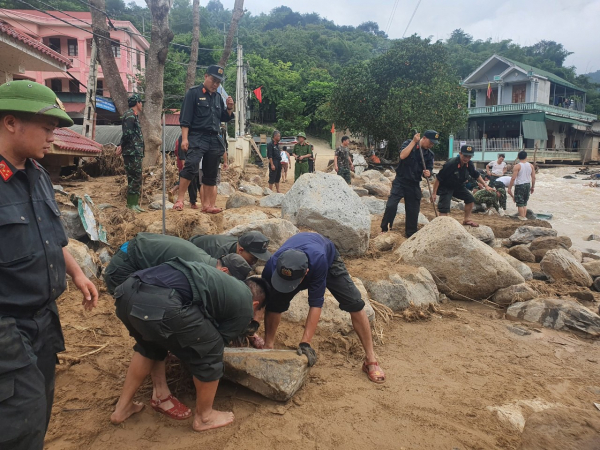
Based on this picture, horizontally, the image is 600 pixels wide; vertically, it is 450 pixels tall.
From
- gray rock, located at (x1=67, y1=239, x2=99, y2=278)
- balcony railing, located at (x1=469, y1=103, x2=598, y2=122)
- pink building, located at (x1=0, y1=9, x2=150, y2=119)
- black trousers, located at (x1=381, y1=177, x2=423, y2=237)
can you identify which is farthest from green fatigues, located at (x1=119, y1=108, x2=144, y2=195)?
balcony railing, located at (x1=469, y1=103, x2=598, y2=122)

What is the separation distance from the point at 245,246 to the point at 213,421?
4.03 ft

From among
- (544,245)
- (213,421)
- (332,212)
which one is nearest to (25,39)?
(332,212)

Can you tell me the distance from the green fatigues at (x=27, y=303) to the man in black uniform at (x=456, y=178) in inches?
251

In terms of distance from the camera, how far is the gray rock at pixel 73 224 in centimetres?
482

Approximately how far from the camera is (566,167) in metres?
25.4

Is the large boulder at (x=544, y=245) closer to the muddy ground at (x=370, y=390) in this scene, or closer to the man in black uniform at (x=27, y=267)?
the muddy ground at (x=370, y=390)

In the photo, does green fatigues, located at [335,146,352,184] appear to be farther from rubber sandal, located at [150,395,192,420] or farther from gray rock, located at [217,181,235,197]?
rubber sandal, located at [150,395,192,420]

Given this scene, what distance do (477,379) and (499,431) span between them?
2.35 ft

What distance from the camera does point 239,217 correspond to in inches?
219

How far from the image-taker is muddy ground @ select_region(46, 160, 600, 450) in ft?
8.33

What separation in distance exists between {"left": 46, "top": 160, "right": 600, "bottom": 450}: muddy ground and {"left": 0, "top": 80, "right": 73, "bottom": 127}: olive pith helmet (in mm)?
1851

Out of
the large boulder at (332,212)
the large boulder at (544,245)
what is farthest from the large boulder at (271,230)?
the large boulder at (544,245)

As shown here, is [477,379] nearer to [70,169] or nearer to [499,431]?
A: [499,431]

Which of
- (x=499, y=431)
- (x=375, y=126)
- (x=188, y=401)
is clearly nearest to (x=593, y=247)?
(x=499, y=431)
